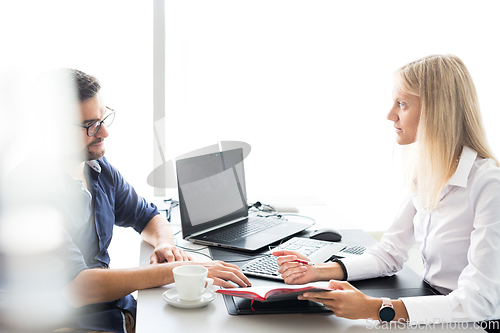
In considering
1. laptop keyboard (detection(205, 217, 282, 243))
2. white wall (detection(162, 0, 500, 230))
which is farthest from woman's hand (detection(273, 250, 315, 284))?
white wall (detection(162, 0, 500, 230))

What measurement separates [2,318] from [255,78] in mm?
1738

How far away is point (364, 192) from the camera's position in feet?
8.26

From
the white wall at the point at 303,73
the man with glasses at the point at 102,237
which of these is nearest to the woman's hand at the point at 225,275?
the man with glasses at the point at 102,237

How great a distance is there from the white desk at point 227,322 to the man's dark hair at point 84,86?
67 centimetres

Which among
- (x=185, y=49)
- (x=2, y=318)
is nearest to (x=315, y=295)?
(x=2, y=318)

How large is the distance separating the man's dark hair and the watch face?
3.33ft

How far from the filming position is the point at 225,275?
3.46 feet

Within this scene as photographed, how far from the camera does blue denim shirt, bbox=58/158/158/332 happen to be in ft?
3.84

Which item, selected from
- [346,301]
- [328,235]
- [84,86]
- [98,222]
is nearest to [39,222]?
[98,222]

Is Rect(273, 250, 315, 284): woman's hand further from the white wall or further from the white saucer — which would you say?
the white wall

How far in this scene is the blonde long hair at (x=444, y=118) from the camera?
43.9 inches

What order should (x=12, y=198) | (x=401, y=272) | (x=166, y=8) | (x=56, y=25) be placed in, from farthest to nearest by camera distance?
(x=166, y=8) → (x=56, y=25) → (x=401, y=272) → (x=12, y=198)

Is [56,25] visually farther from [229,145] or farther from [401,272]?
[401,272]

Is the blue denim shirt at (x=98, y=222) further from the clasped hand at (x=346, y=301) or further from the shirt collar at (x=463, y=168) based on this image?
the shirt collar at (x=463, y=168)
